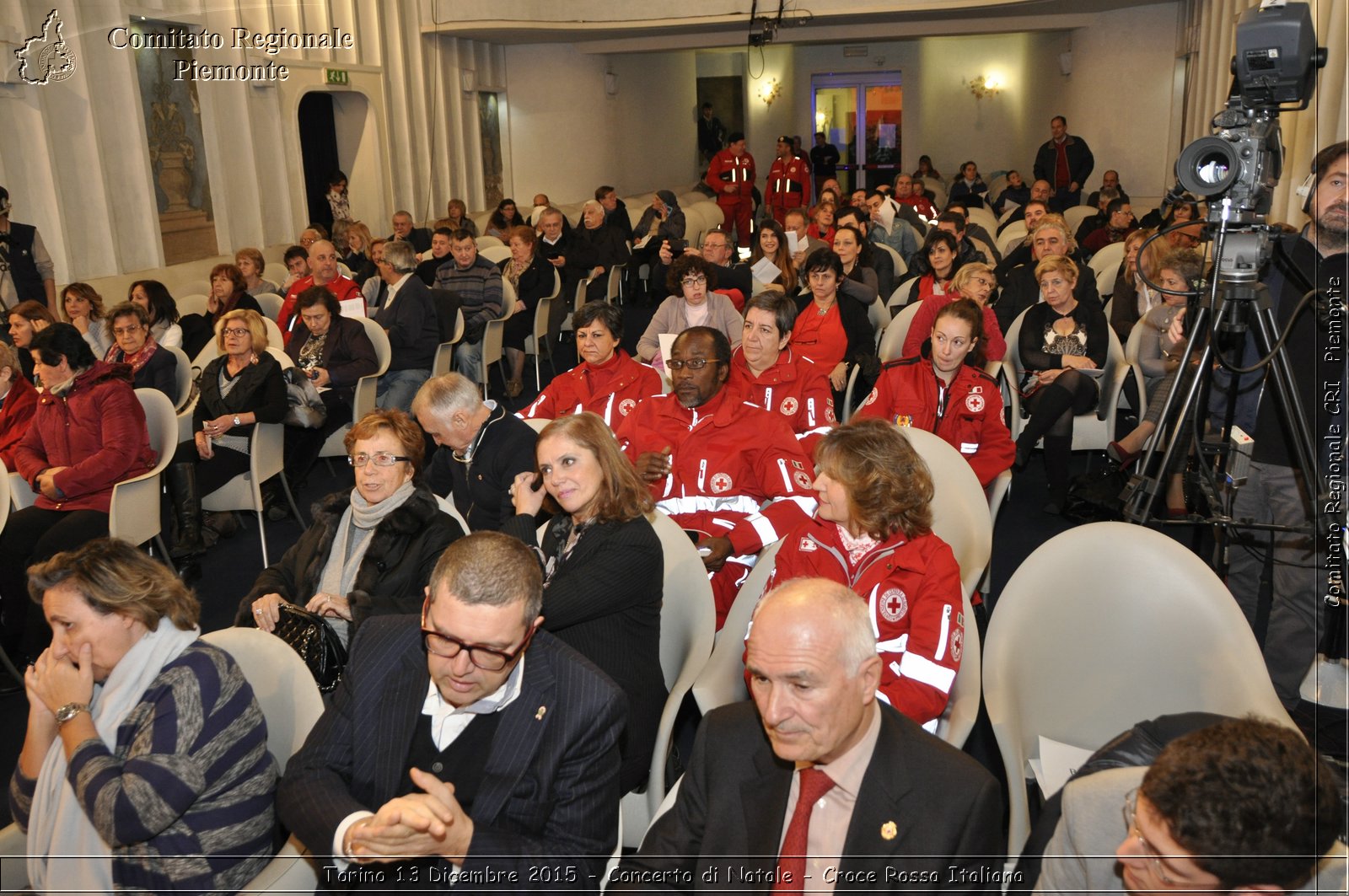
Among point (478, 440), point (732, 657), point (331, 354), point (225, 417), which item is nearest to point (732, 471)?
point (478, 440)

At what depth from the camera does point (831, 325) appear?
19.3 ft

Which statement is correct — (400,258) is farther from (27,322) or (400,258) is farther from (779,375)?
(779,375)

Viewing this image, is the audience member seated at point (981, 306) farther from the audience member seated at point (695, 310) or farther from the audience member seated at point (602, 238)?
the audience member seated at point (602, 238)

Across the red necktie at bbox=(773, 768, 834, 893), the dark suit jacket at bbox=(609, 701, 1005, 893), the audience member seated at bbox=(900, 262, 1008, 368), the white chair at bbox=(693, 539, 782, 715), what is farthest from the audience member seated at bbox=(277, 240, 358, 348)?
the red necktie at bbox=(773, 768, 834, 893)

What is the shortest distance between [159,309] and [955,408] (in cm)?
439

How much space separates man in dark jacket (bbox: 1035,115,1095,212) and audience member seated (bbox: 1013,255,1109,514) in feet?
29.1

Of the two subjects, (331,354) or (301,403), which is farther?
(331,354)

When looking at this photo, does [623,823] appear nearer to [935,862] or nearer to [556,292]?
[935,862]

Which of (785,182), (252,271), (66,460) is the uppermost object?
(785,182)

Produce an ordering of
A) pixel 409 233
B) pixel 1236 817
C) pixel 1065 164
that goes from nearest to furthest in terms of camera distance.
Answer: pixel 1236 817 → pixel 409 233 → pixel 1065 164

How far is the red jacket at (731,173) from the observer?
612 inches

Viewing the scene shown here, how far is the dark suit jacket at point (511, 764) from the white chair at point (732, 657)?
46 centimetres

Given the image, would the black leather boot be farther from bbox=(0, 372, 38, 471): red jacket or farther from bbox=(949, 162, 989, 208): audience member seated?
bbox=(949, 162, 989, 208): audience member seated

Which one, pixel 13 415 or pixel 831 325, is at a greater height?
pixel 831 325
